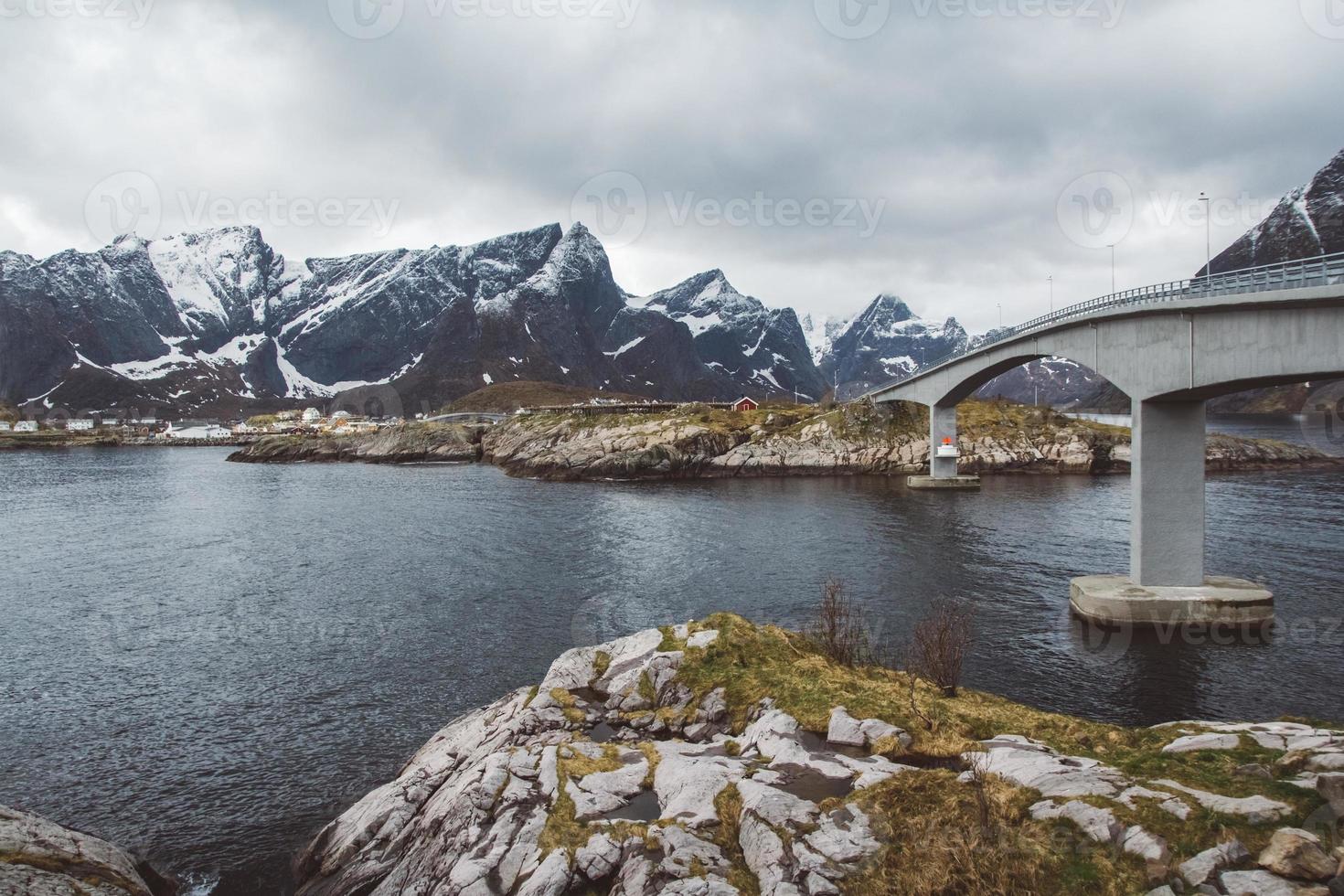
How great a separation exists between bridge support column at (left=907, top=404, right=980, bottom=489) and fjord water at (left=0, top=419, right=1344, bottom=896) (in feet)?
21.1

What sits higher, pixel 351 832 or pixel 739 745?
pixel 739 745

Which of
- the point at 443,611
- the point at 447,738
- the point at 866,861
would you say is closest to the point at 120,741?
the point at 447,738

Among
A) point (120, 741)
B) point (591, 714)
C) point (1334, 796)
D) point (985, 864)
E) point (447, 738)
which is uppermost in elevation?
point (1334, 796)

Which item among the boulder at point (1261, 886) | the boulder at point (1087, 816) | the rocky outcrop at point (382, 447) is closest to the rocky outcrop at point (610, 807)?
the boulder at point (1087, 816)

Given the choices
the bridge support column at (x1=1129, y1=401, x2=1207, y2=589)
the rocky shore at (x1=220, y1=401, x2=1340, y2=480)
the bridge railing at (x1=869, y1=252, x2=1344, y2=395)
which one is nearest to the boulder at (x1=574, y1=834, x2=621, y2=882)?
the bridge railing at (x1=869, y1=252, x2=1344, y2=395)

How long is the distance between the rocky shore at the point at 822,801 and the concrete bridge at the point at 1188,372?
63.2 ft

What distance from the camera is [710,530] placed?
59312 mm

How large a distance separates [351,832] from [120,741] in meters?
13.8

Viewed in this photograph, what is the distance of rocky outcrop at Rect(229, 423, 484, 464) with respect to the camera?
497 feet

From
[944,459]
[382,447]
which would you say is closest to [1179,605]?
[944,459]

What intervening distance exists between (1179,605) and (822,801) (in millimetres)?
29008

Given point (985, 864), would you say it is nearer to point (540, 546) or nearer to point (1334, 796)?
point (1334, 796)

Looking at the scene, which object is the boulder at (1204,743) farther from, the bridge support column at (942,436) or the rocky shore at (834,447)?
the rocky shore at (834,447)

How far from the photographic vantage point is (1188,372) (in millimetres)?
31781
